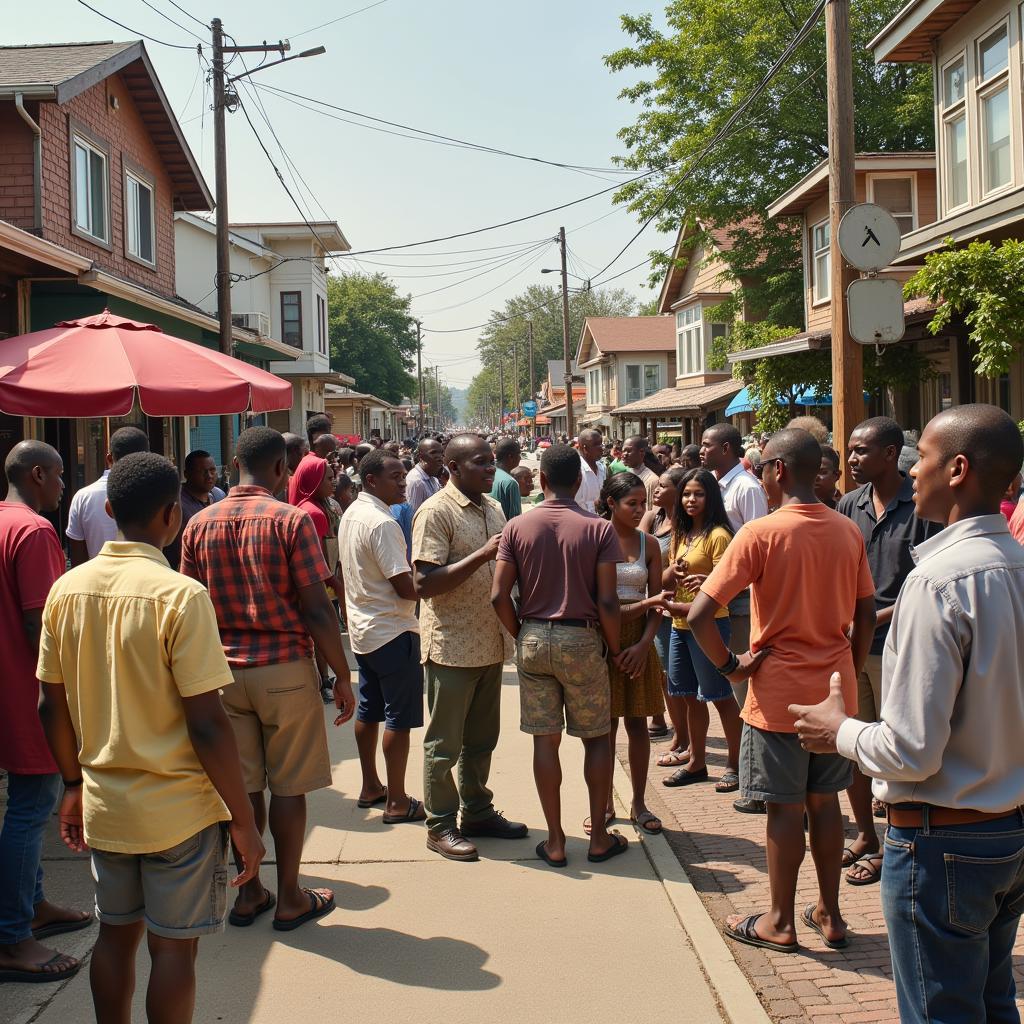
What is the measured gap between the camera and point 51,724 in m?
3.32

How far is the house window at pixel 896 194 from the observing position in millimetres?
21062

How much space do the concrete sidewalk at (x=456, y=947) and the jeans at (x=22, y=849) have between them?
255 mm

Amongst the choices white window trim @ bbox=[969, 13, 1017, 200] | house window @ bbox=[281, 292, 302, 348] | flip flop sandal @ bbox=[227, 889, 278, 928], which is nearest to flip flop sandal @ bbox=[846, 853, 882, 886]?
flip flop sandal @ bbox=[227, 889, 278, 928]

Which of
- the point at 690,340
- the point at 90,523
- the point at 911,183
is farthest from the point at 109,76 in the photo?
the point at 690,340

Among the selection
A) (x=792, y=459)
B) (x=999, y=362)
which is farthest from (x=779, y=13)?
(x=792, y=459)

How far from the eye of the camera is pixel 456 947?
14.6ft

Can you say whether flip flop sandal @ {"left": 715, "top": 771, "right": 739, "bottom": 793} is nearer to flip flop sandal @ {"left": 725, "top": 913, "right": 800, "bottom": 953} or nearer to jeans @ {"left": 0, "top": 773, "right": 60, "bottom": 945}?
flip flop sandal @ {"left": 725, "top": 913, "right": 800, "bottom": 953}

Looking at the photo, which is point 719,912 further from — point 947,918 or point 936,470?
point 936,470

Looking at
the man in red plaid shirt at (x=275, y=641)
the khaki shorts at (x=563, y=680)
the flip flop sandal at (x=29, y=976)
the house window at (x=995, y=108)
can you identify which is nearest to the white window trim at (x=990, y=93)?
the house window at (x=995, y=108)

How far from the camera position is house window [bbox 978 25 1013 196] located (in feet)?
44.8

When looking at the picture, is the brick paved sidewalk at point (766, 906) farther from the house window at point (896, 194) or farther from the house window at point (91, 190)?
the house window at point (896, 194)

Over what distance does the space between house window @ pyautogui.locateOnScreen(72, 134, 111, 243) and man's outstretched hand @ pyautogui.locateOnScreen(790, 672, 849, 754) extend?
14.2 metres

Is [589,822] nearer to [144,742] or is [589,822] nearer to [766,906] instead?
[766,906]

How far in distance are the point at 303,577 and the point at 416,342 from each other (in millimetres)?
66153
